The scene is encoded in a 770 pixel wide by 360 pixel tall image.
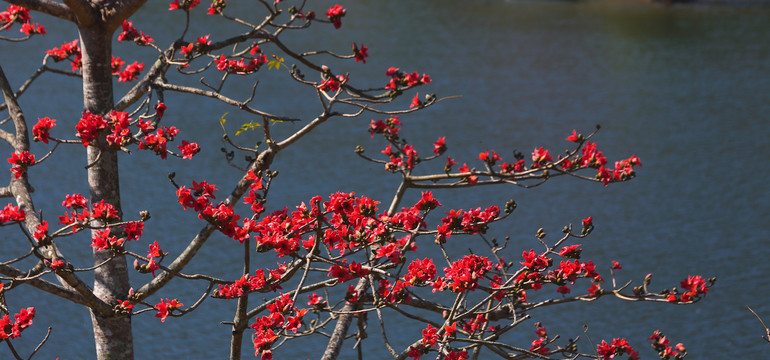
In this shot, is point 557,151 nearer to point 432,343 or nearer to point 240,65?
point 240,65

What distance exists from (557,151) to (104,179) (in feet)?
28.6

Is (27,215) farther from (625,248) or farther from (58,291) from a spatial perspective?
(625,248)

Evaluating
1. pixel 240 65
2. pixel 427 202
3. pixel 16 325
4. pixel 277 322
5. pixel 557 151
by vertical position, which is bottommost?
pixel 277 322

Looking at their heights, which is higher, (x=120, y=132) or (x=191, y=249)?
(x=120, y=132)

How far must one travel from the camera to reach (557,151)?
1217 cm

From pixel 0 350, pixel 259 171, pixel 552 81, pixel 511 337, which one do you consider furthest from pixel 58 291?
pixel 552 81

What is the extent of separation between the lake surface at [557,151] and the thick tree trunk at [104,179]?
3147 millimetres

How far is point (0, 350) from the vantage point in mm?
7578

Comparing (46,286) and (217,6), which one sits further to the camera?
(217,6)

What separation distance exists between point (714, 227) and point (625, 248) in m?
1.40

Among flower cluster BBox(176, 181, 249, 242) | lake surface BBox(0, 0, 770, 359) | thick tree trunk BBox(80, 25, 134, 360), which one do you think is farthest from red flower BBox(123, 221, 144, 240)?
lake surface BBox(0, 0, 770, 359)

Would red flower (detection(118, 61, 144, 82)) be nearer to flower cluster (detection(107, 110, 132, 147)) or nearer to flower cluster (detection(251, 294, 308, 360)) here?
flower cluster (detection(107, 110, 132, 147))

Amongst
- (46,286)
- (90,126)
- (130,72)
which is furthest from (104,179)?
(130,72)

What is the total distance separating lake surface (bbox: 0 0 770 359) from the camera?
816 centimetres
